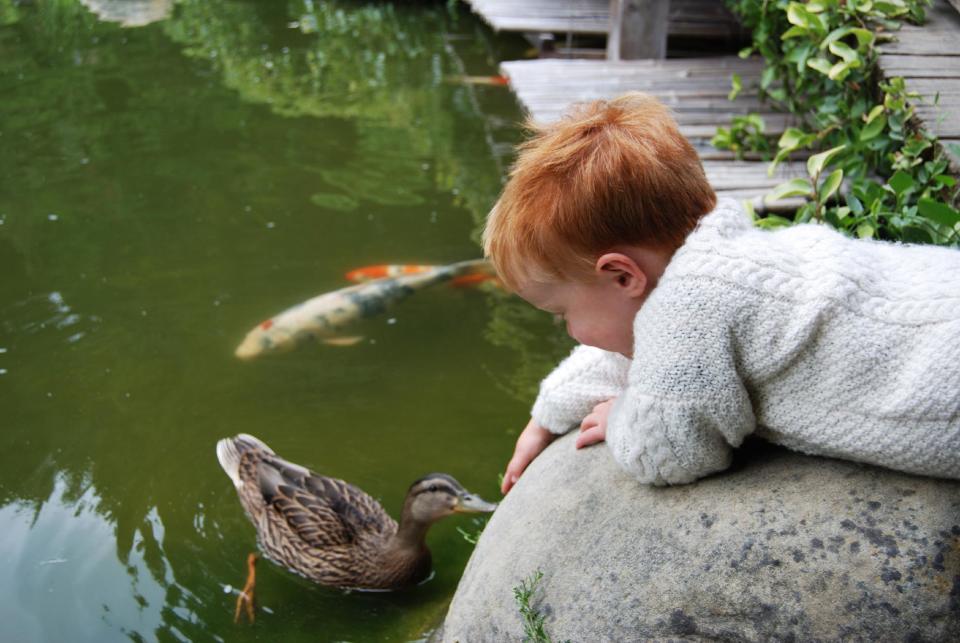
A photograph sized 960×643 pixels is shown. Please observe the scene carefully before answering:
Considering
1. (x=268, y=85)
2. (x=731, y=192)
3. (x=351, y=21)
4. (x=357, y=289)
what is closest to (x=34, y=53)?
(x=268, y=85)

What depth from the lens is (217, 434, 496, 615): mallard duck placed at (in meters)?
4.43

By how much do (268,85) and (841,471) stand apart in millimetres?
9438

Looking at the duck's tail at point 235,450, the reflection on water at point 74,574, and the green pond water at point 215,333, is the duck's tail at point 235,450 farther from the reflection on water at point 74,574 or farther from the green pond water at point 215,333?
the reflection on water at point 74,574

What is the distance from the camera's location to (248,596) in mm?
4344

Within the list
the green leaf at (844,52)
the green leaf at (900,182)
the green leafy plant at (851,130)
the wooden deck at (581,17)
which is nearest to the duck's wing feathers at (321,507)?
the green leafy plant at (851,130)

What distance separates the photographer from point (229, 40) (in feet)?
42.3

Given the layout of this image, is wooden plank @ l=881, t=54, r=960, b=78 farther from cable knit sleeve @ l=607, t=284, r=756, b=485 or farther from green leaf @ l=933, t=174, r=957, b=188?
cable knit sleeve @ l=607, t=284, r=756, b=485

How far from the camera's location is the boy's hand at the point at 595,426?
3.02m

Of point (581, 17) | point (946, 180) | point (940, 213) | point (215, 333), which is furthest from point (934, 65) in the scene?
point (581, 17)

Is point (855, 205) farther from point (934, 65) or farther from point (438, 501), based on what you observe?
point (438, 501)

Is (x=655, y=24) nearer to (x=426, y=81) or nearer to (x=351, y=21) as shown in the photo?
(x=426, y=81)

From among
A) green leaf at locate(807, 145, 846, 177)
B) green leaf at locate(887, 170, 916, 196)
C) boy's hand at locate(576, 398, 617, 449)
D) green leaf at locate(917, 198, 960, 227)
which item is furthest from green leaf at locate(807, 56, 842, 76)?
boy's hand at locate(576, 398, 617, 449)

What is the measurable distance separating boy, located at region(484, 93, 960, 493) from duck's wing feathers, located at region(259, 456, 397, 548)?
223 cm

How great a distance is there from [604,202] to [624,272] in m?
0.20
